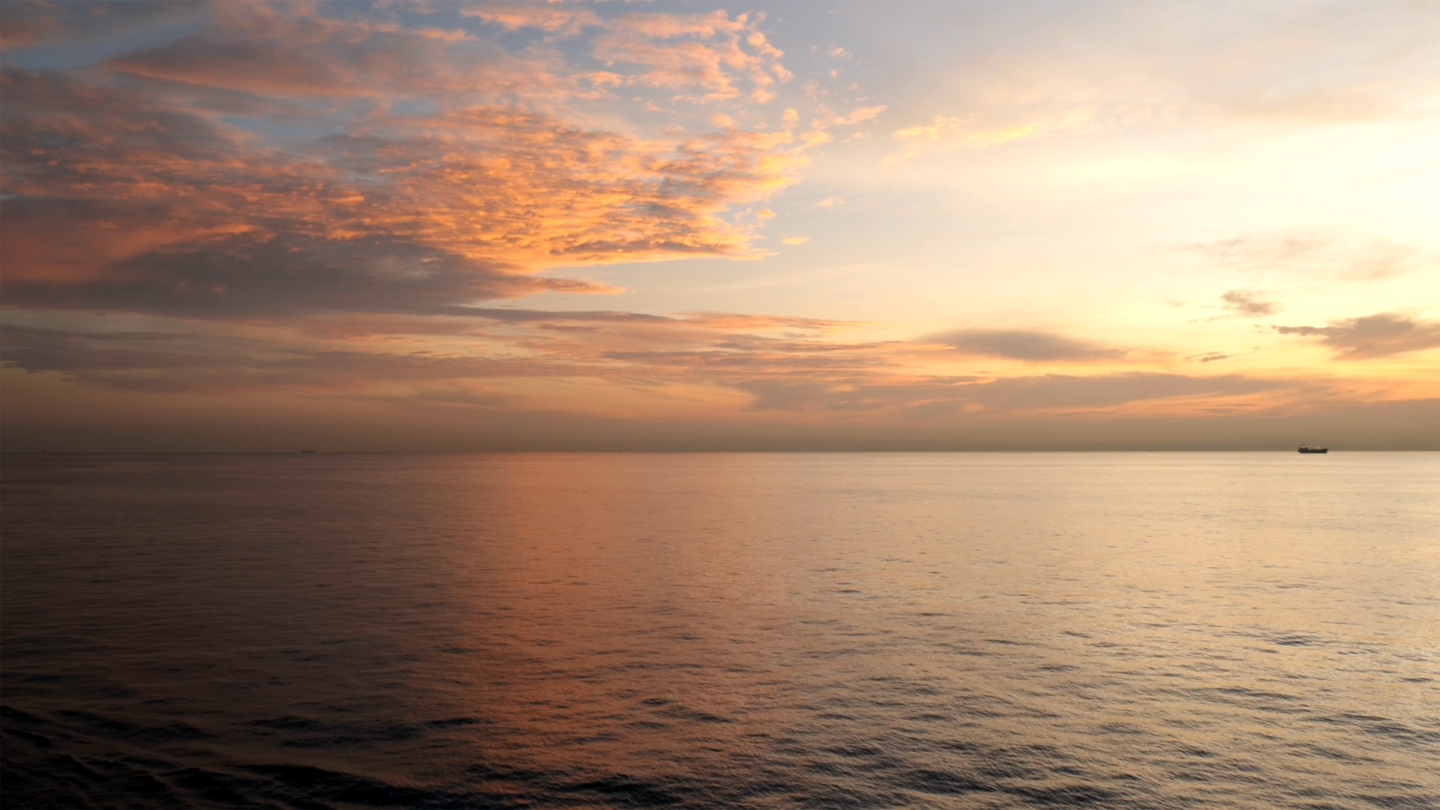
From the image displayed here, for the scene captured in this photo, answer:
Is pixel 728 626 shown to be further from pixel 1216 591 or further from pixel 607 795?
pixel 1216 591

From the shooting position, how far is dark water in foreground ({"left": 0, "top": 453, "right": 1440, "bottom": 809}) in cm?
2094

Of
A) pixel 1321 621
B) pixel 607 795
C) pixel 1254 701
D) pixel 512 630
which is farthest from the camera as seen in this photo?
pixel 1321 621

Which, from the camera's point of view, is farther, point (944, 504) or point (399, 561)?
point (944, 504)

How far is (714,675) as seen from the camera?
99.0ft

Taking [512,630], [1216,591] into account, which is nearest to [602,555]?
[512,630]

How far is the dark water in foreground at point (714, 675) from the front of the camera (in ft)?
68.7

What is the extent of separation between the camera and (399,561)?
58.0m

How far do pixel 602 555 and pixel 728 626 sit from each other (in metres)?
26.0

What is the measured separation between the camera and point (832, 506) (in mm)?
116000

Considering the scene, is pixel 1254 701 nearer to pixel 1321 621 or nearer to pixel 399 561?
pixel 1321 621

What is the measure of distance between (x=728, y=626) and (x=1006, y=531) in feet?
164

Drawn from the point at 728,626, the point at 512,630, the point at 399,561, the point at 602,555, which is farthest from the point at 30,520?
the point at 728,626

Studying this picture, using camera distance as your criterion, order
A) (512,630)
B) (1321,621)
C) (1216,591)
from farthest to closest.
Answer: (1216,591) < (1321,621) < (512,630)

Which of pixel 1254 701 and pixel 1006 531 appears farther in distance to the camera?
pixel 1006 531
